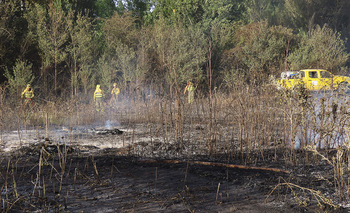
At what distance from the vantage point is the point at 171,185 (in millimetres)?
4312

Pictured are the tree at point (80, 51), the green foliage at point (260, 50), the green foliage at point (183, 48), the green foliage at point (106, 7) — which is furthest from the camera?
the green foliage at point (106, 7)

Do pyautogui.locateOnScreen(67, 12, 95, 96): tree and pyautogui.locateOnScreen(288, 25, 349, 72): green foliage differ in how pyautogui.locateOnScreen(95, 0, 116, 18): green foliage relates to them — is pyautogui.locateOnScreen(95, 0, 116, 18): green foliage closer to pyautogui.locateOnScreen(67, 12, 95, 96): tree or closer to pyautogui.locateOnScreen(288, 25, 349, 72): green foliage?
pyautogui.locateOnScreen(67, 12, 95, 96): tree

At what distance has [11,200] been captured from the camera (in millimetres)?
3723

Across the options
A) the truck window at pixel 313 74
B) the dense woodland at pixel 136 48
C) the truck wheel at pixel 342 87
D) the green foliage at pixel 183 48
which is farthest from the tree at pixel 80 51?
the truck wheel at pixel 342 87

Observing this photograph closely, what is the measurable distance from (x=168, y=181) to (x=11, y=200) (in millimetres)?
1867

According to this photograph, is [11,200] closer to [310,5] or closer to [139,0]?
[139,0]

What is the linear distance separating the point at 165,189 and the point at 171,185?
0.52 ft

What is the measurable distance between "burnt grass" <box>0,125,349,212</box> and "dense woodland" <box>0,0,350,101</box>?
6.95 metres

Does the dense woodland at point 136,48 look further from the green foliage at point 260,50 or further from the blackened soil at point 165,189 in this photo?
the blackened soil at point 165,189

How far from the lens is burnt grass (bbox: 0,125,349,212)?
3602 mm

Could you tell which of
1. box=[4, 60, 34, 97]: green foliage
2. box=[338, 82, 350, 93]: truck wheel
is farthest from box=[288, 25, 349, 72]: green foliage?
box=[338, 82, 350, 93]: truck wheel

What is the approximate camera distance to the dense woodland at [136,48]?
17062 mm

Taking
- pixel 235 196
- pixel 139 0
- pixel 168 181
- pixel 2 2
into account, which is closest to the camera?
pixel 235 196

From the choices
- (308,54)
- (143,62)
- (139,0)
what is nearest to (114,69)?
(143,62)
